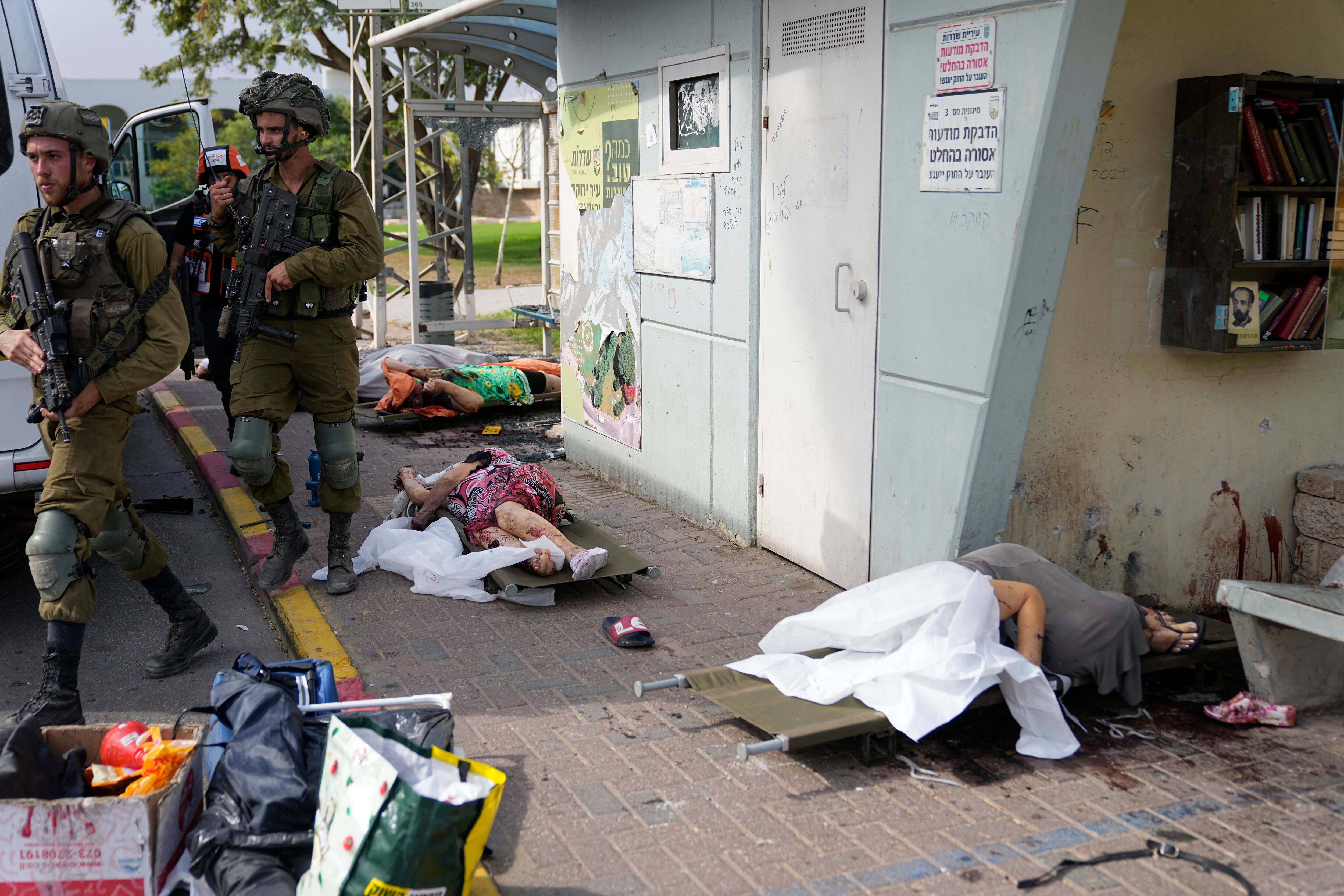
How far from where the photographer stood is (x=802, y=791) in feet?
11.8

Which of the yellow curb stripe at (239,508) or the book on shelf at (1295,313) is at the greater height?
the book on shelf at (1295,313)

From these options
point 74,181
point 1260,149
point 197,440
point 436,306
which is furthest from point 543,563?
point 436,306

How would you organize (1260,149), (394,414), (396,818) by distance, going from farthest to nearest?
(394,414), (1260,149), (396,818)

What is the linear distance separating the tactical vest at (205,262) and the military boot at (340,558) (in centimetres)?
198

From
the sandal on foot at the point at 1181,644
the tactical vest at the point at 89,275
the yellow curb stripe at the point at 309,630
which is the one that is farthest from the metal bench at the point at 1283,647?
the tactical vest at the point at 89,275

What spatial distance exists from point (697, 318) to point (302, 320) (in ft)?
7.24

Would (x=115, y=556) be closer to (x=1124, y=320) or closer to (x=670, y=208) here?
(x=670, y=208)

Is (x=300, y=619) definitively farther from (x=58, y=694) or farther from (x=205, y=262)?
(x=205, y=262)

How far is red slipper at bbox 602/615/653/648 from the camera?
4.83 m

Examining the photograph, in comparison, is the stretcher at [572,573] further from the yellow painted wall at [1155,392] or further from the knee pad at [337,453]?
the yellow painted wall at [1155,392]

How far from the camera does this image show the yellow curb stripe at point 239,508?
260 inches

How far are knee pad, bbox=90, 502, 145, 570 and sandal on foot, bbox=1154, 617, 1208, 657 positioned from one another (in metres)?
4.01

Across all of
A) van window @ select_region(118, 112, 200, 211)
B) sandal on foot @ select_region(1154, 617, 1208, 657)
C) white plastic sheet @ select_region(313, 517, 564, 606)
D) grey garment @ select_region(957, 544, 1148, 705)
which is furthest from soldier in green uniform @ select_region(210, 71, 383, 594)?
sandal on foot @ select_region(1154, 617, 1208, 657)

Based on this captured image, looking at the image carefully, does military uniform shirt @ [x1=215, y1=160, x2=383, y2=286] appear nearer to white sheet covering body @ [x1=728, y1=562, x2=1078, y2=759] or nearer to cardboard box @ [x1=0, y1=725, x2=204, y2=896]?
white sheet covering body @ [x1=728, y1=562, x2=1078, y2=759]
